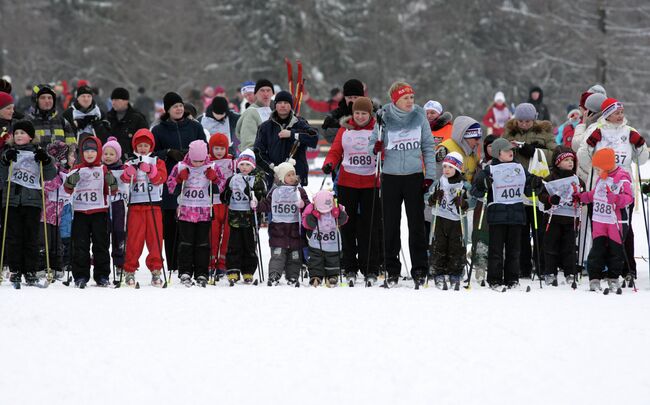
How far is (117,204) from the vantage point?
10.9 meters

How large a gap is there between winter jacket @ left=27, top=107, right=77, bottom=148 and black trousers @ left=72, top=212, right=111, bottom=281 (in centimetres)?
114

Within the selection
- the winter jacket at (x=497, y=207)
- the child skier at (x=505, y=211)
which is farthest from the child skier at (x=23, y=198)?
the child skier at (x=505, y=211)

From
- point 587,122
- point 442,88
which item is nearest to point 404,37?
point 442,88

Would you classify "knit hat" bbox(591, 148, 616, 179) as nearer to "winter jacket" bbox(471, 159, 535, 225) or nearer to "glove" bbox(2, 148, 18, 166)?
"winter jacket" bbox(471, 159, 535, 225)

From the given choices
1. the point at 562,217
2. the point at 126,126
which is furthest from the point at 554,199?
the point at 126,126

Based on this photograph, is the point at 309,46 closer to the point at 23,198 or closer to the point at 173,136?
the point at 173,136

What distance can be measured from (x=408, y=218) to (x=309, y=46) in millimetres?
40643

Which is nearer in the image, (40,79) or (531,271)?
(531,271)

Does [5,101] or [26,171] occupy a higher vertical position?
[5,101]

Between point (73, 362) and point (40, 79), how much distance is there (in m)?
46.8

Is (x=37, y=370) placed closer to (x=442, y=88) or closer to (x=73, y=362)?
(x=73, y=362)

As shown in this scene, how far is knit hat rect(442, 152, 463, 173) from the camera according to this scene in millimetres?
10695

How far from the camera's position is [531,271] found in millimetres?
11852

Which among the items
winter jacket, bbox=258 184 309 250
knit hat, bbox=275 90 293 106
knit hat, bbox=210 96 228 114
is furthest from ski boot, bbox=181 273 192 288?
knit hat, bbox=210 96 228 114
